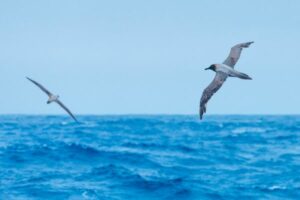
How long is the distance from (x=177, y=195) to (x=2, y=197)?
22.1 ft

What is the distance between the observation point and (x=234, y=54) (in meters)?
17.7

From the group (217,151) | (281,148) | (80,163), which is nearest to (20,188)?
(80,163)

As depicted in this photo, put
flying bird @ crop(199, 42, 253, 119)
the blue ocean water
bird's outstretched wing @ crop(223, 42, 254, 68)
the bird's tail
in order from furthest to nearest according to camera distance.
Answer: the blue ocean water < bird's outstretched wing @ crop(223, 42, 254, 68) < flying bird @ crop(199, 42, 253, 119) < the bird's tail

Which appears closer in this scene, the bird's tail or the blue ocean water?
the bird's tail

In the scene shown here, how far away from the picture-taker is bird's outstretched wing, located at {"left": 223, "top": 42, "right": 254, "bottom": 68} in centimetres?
1742

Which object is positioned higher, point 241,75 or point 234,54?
point 234,54

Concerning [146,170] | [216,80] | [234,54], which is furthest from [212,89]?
[146,170]

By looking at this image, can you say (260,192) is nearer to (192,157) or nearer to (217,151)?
(192,157)

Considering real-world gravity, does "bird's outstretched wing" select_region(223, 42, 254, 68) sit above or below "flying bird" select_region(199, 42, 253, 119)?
above

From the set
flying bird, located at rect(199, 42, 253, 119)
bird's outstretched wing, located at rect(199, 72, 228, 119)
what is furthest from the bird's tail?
bird's outstretched wing, located at rect(199, 72, 228, 119)

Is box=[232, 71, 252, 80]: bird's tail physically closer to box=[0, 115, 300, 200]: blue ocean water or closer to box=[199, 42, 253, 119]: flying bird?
box=[199, 42, 253, 119]: flying bird

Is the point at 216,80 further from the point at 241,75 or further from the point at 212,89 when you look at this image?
the point at 241,75

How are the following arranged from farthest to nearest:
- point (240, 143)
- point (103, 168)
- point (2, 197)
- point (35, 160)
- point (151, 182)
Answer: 1. point (240, 143)
2. point (35, 160)
3. point (103, 168)
4. point (151, 182)
5. point (2, 197)

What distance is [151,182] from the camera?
3469 cm
